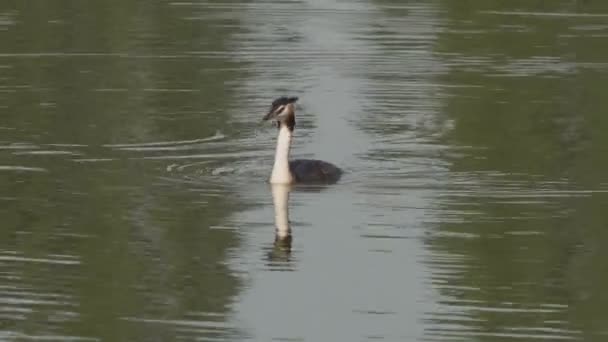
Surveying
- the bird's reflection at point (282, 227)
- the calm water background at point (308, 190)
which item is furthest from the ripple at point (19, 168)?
the bird's reflection at point (282, 227)

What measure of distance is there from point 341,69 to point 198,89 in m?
2.57

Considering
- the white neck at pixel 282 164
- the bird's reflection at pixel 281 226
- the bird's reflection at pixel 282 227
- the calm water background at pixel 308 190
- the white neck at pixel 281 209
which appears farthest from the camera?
the white neck at pixel 282 164

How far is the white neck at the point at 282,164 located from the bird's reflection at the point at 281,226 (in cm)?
6

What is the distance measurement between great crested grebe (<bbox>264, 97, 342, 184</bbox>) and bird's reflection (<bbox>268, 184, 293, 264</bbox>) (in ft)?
0.39

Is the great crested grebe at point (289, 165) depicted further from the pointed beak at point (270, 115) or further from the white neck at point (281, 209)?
the white neck at point (281, 209)

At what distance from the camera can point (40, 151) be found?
2027 cm

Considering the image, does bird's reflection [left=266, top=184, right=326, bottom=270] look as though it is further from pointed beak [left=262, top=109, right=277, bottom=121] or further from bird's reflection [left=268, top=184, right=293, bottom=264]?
pointed beak [left=262, top=109, right=277, bottom=121]

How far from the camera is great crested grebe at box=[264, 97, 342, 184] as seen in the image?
1889cm

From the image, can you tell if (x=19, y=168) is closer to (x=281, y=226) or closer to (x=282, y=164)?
(x=282, y=164)

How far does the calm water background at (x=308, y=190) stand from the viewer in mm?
13789

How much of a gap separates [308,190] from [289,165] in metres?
0.59

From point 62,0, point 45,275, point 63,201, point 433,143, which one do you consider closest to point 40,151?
point 63,201

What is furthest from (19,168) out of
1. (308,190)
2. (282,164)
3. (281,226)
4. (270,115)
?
(281,226)

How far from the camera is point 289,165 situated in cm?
1930
